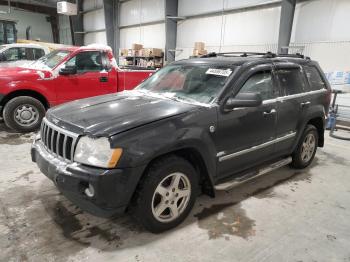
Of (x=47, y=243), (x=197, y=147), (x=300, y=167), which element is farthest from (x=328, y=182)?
(x=47, y=243)

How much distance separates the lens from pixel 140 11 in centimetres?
1479

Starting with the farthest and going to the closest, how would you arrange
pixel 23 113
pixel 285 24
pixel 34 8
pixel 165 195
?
1. pixel 34 8
2. pixel 285 24
3. pixel 23 113
4. pixel 165 195

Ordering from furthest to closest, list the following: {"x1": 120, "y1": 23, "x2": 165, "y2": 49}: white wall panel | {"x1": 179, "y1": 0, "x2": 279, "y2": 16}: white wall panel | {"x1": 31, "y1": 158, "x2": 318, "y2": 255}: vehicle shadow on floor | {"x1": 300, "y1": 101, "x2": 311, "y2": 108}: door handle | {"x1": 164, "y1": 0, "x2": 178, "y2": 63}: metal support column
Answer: {"x1": 120, "y1": 23, "x2": 165, "y2": 49}: white wall panel < {"x1": 164, "y1": 0, "x2": 178, "y2": 63}: metal support column < {"x1": 179, "y1": 0, "x2": 279, "y2": 16}: white wall panel < {"x1": 300, "y1": 101, "x2": 311, "y2": 108}: door handle < {"x1": 31, "y1": 158, "x2": 318, "y2": 255}: vehicle shadow on floor

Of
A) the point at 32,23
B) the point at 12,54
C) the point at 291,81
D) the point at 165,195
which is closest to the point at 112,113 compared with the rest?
the point at 165,195

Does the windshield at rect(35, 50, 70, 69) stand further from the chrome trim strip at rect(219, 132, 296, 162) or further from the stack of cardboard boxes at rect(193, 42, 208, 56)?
the stack of cardboard boxes at rect(193, 42, 208, 56)

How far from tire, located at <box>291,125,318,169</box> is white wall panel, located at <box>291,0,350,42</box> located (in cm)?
459

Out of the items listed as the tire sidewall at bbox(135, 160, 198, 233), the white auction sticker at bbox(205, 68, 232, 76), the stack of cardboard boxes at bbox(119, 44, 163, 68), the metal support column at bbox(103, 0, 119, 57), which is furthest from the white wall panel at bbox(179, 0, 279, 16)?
the tire sidewall at bbox(135, 160, 198, 233)

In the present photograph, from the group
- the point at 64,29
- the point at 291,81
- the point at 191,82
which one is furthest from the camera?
the point at 64,29

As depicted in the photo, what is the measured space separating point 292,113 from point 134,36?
13488 mm

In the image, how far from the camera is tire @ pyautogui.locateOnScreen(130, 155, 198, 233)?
7.88ft

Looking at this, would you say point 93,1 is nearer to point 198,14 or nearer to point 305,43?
point 198,14

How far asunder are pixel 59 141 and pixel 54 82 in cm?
366

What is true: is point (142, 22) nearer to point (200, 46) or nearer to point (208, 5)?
point (208, 5)

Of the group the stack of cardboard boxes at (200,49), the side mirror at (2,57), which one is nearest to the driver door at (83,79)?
the side mirror at (2,57)
